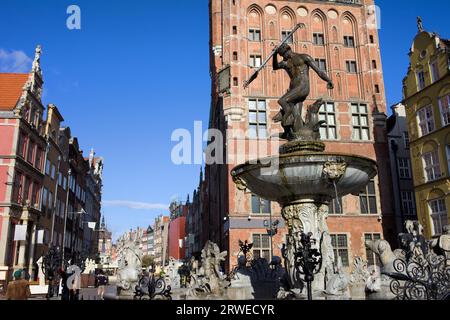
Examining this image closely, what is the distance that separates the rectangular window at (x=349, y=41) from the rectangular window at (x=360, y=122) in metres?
5.30

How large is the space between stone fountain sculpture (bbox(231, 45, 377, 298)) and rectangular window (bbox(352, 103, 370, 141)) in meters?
22.7

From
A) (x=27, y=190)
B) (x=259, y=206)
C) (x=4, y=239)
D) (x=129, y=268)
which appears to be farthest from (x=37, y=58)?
(x=129, y=268)

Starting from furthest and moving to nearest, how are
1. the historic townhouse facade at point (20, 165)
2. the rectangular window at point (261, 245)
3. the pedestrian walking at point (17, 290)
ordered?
1. the rectangular window at point (261, 245)
2. the historic townhouse facade at point (20, 165)
3. the pedestrian walking at point (17, 290)

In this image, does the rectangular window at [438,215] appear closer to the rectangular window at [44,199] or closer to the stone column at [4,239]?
the stone column at [4,239]

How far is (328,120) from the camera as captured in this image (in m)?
31.5

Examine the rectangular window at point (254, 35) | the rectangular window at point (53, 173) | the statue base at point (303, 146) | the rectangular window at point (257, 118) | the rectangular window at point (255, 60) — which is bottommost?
the statue base at point (303, 146)

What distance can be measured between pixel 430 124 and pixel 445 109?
1.81 metres

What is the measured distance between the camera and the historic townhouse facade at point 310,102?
28.6 m

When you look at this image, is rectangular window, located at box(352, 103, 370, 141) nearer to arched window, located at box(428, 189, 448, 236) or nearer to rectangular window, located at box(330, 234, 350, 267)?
arched window, located at box(428, 189, 448, 236)

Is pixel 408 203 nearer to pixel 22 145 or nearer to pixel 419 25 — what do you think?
pixel 419 25

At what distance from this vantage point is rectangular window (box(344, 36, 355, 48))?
3312cm

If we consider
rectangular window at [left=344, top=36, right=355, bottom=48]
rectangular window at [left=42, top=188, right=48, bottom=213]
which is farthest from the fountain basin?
rectangular window at [left=42, top=188, right=48, bottom=213]

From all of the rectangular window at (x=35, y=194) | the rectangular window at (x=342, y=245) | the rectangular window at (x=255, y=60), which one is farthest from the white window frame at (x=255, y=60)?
the rectangular window at (x=35, y=194)
